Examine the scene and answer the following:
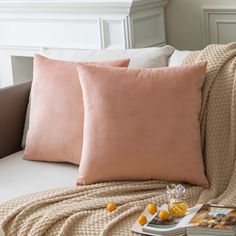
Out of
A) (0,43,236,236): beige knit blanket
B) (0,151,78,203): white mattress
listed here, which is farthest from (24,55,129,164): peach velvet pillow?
(0,43,236,236): beige knit blanket

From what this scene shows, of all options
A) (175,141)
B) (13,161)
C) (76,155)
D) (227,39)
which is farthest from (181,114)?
(227,39)

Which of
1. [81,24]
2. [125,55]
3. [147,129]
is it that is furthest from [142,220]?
[81,24]

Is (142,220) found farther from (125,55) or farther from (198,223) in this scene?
(125,55)

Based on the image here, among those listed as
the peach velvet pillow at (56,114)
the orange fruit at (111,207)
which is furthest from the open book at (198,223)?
the peach velvet pillow at (56,114)

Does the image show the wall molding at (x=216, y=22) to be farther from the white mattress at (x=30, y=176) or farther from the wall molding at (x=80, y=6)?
the white mattress at (x=30, y=176)

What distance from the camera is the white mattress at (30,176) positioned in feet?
7.96

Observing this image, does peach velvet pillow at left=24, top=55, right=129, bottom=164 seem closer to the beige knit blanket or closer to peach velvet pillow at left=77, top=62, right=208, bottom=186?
peach velvet pillow at left=77, top=62, right=208, bottom=186

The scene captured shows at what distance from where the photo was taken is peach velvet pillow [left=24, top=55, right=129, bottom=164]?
8.51ft

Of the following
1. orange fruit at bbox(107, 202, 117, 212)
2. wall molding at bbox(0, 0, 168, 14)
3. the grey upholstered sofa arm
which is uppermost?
wall molding at bbox(0, 0, 168, 14)

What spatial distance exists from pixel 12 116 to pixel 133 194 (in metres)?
0.83

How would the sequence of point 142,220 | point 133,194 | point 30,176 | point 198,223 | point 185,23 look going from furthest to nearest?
point 185,23
point 30,176
point 133,194
point 142,220
point 198,223

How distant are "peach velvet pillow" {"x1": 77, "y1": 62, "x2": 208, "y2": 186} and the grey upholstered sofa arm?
1.86 feet

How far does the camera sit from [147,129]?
2.34 m

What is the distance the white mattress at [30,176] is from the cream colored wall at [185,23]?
133 centimetres
